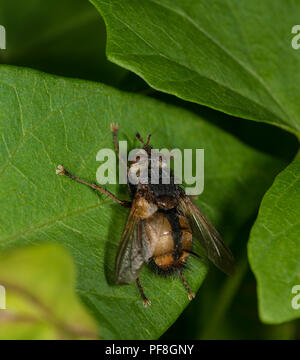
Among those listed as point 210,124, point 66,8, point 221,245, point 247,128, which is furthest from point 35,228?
point 66,8

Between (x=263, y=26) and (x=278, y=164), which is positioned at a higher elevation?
(x=263, y=26)

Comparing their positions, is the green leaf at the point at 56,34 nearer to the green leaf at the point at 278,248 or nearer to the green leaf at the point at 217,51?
the green leaf at the point at 217,51

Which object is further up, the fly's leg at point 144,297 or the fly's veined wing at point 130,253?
the fly's veined wing at point 130,253

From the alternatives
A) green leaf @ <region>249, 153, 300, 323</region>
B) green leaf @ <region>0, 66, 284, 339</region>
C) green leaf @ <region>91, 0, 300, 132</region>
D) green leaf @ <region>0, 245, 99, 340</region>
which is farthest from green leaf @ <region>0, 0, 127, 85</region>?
green leaf @ <region>0, 245, 99, 340</region>

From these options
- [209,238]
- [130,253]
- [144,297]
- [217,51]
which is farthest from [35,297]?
[217,51]

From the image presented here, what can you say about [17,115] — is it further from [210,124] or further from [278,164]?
[278,164]

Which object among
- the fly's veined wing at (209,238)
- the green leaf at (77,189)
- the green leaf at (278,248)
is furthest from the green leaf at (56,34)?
the green leaf at (278,248)
